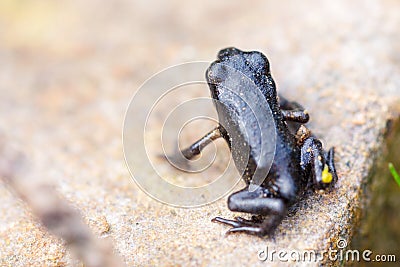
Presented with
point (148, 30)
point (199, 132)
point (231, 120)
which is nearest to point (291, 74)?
Result: point (199, 132)

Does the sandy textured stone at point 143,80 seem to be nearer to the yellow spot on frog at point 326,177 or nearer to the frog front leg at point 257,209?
the frog front leg at point 257,209

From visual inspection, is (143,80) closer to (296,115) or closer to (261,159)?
(296,115)

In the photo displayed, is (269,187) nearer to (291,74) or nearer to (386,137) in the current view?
(386,137)

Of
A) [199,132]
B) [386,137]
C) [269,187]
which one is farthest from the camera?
[199,132]

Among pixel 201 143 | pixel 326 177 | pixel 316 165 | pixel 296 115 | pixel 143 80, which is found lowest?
pixel 326 177

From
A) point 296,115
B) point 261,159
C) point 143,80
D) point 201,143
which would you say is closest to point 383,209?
point 296,115

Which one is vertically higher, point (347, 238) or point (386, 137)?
point (386, 137)
